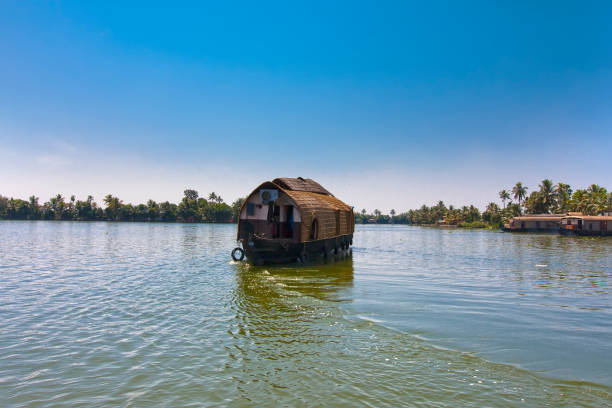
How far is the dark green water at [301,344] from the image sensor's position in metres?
5.14

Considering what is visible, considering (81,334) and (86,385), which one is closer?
(86,385)

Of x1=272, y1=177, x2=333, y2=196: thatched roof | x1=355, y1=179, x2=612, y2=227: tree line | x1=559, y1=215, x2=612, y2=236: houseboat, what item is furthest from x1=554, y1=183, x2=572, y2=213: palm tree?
x1=272, y1=177, x2=333, y2=196: thatched roof

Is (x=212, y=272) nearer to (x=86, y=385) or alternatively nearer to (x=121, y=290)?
(x=121, y=290)

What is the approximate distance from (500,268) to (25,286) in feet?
77.0

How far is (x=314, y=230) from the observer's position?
21297 millimetres

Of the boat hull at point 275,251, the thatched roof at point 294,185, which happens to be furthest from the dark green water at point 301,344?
the thatched roof at point 294,185

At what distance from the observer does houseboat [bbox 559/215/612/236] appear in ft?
201

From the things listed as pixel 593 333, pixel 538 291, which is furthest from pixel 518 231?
pixel 593 333

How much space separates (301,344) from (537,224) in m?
89.9

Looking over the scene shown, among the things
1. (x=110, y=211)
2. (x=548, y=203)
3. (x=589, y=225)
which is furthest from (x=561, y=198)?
(x=110, y=211)

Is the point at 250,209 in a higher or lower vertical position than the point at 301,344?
higher

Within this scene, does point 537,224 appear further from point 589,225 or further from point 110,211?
point 110,211

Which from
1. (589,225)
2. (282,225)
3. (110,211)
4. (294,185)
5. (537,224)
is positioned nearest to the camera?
(282,225)

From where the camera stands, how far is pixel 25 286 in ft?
43.0
